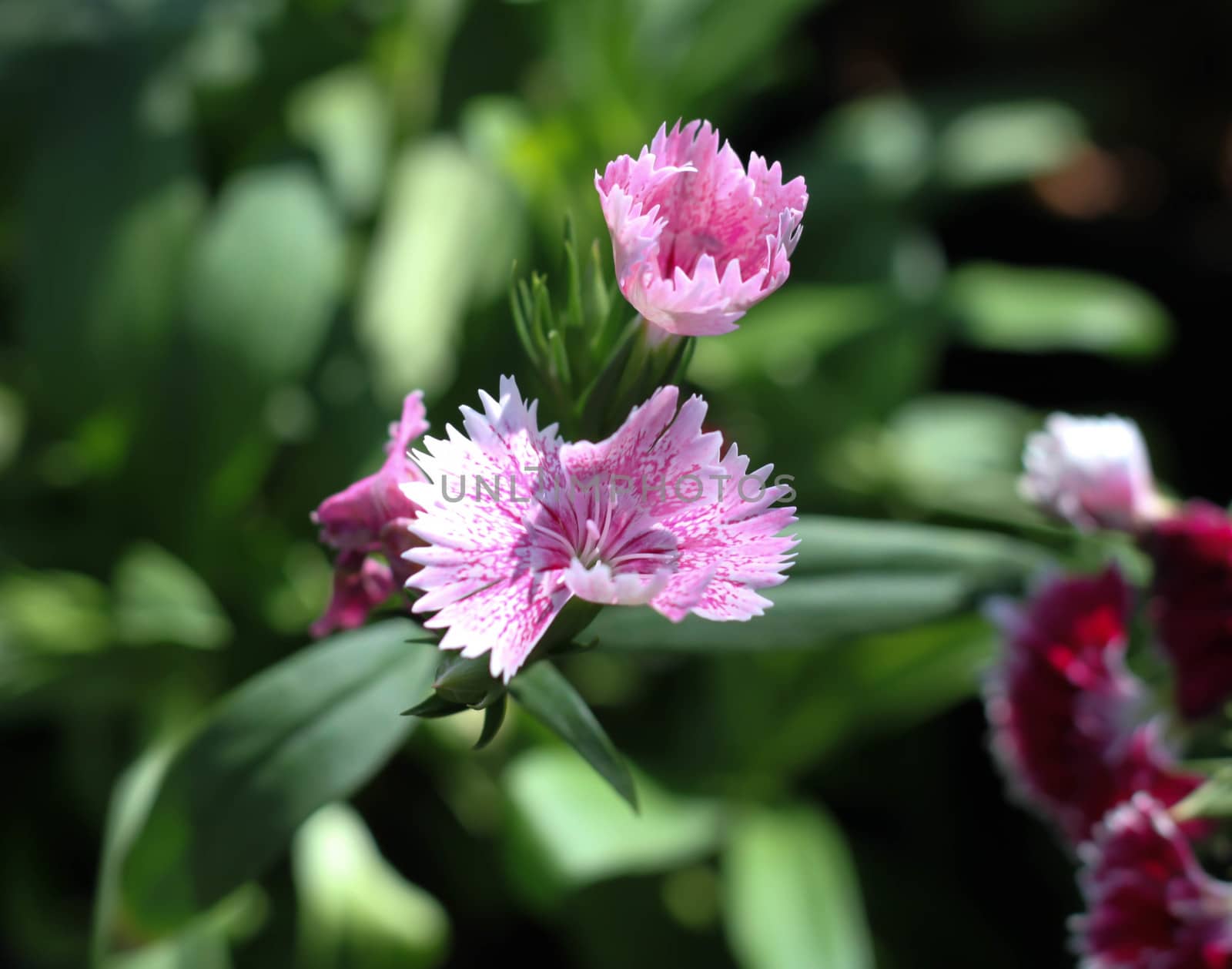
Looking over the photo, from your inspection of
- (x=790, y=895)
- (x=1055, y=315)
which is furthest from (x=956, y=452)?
(x=790, y=895)

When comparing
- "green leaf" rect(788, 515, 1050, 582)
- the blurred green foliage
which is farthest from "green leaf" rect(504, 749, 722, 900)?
"green leaf" rect(788, 515, 1050, 582)

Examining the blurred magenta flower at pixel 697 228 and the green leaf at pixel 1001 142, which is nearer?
the blurred magenta flower at pixel 697 228

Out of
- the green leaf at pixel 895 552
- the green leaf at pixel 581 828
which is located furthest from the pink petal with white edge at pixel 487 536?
the green leaf at pixel 581 828

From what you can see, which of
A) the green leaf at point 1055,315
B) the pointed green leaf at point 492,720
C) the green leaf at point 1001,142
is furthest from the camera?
the green leaf at point 1001,142

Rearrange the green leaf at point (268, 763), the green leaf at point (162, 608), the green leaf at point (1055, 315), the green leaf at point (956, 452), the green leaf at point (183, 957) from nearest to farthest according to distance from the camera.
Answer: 1. the green leaf at point (268, 763)
2. the green leaf at point (183, 957)
3. the green leaf at point (162, 608)
4. the green leaf at point (956, 452)
5. the green leaf at point (1055, 315)

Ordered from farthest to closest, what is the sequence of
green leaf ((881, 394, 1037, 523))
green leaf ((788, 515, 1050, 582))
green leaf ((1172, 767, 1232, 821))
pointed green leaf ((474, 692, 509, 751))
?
green leaf ((881, 394, 1037, 523))
green leaf ((788, 515, 1050, 582))
green leaf ((1172, 767, 1232, 821))
pointed green leaf ((474, 692, 509, 751))

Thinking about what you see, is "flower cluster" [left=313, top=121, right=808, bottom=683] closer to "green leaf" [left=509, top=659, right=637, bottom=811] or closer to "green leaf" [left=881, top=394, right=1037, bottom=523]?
"green leaf" [left=509, top=659, right=637, bottom=811]

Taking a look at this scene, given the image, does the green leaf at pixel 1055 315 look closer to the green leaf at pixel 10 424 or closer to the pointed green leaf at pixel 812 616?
the pointed green leaf at pixel 812 616
